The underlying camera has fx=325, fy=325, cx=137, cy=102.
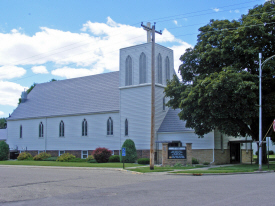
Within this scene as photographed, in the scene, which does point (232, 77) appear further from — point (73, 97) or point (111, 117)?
point (73, 97)

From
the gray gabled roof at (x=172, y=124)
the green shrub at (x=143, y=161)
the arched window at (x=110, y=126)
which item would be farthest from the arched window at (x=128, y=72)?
the green shrub at (x=143, y=161)

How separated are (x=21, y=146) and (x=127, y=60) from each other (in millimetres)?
23548

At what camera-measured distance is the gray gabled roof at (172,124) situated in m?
37.1

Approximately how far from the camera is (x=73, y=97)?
48281mm

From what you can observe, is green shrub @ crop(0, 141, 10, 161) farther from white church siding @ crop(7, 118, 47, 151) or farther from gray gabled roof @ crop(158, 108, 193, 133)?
gray gabled roof @ crop(158, 108, 193, 133)

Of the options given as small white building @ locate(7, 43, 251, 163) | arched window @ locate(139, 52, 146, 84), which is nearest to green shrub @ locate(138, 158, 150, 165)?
small white building @ locate(7, 43, 251, 163)

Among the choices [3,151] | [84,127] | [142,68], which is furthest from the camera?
[3,151]

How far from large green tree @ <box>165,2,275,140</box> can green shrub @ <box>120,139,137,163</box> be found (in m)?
7.77

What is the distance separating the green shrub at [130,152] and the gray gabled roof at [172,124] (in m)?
4.02

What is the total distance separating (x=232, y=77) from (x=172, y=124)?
13158mm

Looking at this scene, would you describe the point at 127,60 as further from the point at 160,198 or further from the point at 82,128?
the point at 160,198

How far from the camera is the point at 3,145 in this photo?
45875mm

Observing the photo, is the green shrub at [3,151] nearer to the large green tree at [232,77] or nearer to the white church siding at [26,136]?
the white church siding at [26,136]

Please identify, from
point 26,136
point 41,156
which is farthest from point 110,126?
point 26,136
